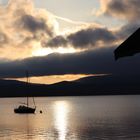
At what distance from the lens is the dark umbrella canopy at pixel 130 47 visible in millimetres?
5096

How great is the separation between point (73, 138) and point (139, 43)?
7984 centimetres

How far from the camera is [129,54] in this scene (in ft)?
18.1

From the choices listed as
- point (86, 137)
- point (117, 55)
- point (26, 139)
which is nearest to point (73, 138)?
point (86, 137)

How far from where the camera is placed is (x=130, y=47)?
5305 mm

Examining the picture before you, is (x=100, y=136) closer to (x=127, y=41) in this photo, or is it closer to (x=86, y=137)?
(x=86, y=137)

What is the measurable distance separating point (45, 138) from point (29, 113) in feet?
320

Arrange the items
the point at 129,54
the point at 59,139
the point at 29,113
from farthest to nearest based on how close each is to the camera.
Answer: the point at 29,113 → the point at 59,139 → the point at 129,54

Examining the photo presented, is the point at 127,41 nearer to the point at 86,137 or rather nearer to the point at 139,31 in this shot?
the point at 139,31

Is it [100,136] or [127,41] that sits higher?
[127,41]

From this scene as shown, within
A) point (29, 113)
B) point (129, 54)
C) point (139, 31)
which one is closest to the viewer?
point (139, 31)

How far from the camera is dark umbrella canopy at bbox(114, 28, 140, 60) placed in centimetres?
510

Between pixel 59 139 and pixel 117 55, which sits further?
pixel 59 139

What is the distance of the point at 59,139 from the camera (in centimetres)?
8256

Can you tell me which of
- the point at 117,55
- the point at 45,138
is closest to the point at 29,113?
the point at 45,138
